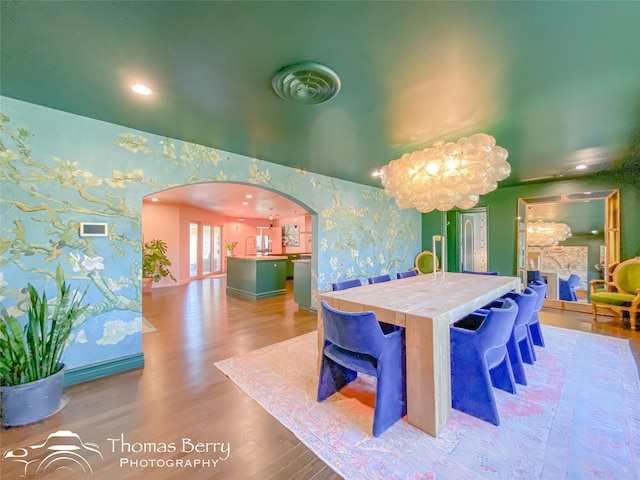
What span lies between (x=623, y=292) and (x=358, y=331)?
16.9 feet

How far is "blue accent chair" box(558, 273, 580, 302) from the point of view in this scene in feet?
16.0

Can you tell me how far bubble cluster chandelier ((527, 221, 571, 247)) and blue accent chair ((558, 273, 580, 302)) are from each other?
2.23 ft

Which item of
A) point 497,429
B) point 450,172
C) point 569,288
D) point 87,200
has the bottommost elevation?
point 497,429

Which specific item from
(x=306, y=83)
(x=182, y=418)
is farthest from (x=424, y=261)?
(x=182, y=418)

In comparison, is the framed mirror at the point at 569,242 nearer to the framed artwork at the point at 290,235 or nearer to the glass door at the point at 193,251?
the framed artwork at the point at 290,235

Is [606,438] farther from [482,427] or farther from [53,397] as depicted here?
[53,397]

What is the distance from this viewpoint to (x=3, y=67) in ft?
5.64

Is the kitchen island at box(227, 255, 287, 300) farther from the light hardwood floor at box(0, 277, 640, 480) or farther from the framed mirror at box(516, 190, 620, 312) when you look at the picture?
the framed mirror at box(516, 190, 620, 312)

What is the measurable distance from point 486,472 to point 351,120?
270cm

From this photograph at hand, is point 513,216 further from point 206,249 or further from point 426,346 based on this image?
point 206,249

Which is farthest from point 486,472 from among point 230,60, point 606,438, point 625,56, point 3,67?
point 3,67

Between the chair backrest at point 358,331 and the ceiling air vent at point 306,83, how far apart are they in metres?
1.60

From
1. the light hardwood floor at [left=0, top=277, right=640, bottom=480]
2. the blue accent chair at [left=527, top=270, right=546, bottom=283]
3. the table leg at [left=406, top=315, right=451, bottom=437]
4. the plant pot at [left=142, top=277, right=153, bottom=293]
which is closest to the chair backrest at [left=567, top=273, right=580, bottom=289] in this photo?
the blue accent chair at [left=527, top=270, right=546, bottom=283]

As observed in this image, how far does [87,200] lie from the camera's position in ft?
8.13
